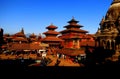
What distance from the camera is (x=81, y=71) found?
12008 millimetres

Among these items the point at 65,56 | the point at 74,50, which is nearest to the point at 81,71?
the point at 74,50

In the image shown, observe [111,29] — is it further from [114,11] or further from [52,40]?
[52,40]

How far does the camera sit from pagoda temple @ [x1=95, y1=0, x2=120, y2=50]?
29539 millimetres

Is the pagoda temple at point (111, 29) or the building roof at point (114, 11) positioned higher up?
the building roof at point (114, 11)

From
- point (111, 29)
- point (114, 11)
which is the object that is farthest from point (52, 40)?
point (111, 29)

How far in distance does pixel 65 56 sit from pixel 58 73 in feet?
75.5

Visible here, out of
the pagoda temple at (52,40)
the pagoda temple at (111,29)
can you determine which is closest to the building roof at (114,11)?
the pagoda temple at (111,29)

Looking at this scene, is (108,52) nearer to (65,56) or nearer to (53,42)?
(65,56)

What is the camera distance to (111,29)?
30797 millimetres

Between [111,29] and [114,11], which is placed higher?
[114,11]

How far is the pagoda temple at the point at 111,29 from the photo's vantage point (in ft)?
96.9

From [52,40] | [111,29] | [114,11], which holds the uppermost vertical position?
[114,11]

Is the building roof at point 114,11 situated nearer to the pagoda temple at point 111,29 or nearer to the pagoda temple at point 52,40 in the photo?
the pagoda temple at point 111,29

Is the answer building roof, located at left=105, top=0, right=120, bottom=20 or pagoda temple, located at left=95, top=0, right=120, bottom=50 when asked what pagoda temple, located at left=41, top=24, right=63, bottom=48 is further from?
building roof, located at left=105, top=0, right=120, bottom=20
